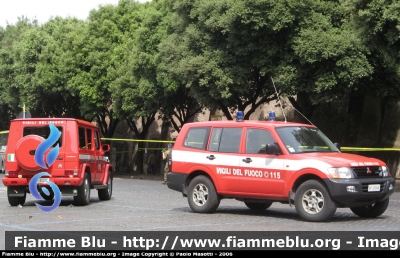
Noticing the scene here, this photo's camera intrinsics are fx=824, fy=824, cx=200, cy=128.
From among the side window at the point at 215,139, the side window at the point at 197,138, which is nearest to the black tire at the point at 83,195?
the side window at the point at 197,138

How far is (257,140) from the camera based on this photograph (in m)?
16.5

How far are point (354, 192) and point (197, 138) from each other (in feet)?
13.1

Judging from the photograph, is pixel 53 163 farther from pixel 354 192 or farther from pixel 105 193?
pixel 354 192

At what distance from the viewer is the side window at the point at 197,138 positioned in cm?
1736

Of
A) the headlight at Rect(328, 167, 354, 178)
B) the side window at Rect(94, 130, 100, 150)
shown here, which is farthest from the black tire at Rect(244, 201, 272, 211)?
the side window at Rect(94, 130, 100, 150)

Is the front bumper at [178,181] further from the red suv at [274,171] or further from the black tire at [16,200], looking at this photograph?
the black tire at [16,200]

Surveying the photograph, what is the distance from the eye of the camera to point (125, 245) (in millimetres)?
11602

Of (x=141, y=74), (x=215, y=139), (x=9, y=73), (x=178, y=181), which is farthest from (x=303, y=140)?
(x=9, y=73)

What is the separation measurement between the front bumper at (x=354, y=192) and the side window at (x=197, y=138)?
328 centimetres

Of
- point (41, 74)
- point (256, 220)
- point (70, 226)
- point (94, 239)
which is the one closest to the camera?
point (94, 239)

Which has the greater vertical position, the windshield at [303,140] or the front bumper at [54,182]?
the windshield at [303,140]

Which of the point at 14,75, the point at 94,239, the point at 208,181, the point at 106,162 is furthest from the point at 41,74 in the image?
the point at 94,239

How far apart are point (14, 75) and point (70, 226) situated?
51204mm

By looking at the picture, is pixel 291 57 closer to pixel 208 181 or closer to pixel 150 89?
pixel 150 89
